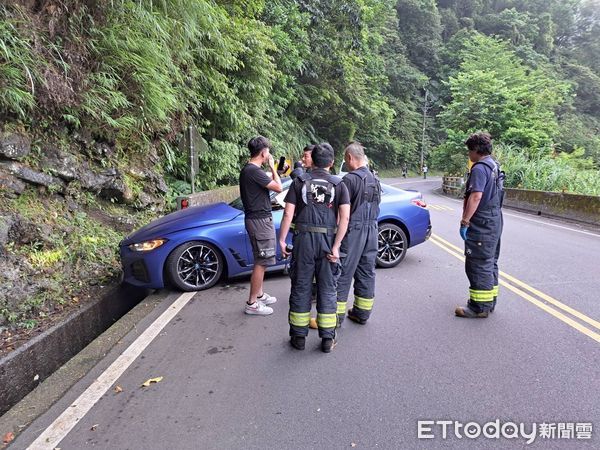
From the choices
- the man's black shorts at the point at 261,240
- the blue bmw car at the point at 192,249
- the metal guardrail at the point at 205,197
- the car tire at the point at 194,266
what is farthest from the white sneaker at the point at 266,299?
the metal guardrail at the point at 205,197

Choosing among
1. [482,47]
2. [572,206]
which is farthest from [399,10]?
[572,206]

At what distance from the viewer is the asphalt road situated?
8.38ft

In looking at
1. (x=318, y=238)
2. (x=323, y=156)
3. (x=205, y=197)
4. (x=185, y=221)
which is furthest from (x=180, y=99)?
(x=318, y=238)

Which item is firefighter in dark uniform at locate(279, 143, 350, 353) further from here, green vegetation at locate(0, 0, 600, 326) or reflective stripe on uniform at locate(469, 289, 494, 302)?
green vegetation at locate(0, 0, 600, 326)

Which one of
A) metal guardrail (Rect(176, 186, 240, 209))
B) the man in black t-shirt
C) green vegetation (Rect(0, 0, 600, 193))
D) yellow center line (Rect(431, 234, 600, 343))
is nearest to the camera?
yellow center line (Rect(431, 234, 600, 343))

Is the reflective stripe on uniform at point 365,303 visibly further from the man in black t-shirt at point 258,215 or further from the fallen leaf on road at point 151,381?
the fallen leaf on road at point 151,381

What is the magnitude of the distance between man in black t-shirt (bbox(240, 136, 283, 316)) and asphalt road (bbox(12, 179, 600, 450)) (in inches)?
11.4

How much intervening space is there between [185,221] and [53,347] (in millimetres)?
2045

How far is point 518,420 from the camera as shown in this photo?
105 inches

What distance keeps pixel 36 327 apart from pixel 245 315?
196cm

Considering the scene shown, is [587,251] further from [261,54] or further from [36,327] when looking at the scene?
[261,54]

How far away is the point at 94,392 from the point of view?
303cm

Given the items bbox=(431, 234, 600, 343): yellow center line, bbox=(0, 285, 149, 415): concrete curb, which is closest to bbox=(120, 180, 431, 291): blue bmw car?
bbox=(0, 285, 149, 415): concrete curb

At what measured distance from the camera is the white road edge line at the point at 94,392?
255cm
